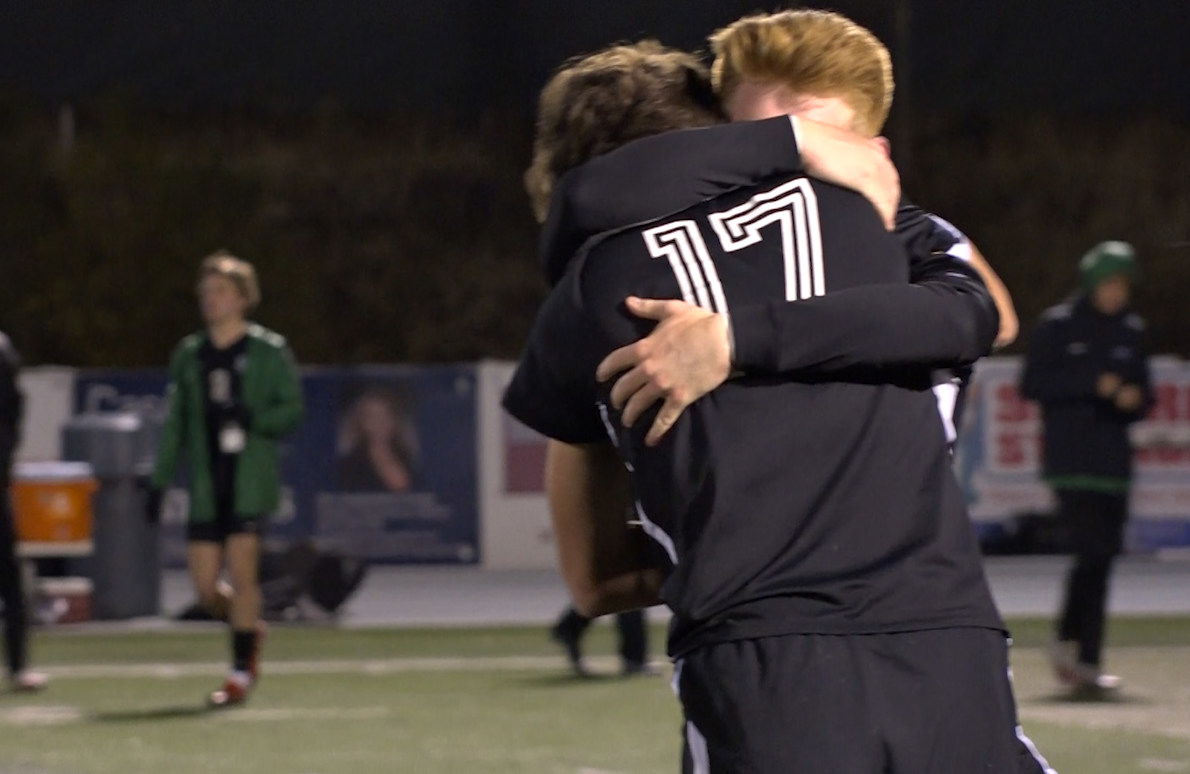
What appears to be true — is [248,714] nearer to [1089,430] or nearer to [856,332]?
[1089,430]

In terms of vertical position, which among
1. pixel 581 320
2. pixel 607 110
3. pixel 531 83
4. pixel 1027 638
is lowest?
pixel 1027 638

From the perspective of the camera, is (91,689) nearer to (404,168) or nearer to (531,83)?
(531,83)

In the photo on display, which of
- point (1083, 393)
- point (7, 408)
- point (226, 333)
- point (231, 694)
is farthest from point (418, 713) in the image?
point (1083, 393)

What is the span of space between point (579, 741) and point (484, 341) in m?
22.9

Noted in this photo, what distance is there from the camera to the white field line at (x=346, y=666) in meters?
10.8

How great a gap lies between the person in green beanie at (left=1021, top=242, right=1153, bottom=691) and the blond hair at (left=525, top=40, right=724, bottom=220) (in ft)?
22.1

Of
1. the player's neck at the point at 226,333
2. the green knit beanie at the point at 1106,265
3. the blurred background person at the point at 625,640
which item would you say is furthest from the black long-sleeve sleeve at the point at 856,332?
the blurred background person at the point at 625,640

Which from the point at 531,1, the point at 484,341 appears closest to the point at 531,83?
the point at 531,1

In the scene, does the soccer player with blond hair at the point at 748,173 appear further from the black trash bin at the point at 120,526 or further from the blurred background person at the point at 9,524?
the black trash bin at the point at 120,526

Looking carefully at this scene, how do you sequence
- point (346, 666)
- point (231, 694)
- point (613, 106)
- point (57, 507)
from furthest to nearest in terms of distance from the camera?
1. point (57, 507)
2. point (346, 666)
3. point (231, 694)
4. point (613, 106)

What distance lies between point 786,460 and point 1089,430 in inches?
278

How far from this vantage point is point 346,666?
11023 millimetres

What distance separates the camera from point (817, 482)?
2.47 meters

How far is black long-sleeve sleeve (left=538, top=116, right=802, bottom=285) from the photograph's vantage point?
252cm
